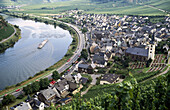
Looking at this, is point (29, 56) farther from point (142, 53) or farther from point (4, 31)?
point (142, 53)

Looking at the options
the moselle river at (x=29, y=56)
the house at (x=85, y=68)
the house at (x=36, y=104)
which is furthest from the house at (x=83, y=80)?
the moselle river at (x=29, y=56)

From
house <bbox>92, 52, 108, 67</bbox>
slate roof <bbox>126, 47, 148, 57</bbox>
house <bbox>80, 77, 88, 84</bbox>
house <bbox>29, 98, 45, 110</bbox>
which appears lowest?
house <bbox>29, 98, 45, 110</bbox>

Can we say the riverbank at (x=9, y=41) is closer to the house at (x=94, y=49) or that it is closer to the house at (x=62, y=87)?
the house at (x=94, y=49)

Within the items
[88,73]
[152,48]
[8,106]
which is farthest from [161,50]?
[8,106]

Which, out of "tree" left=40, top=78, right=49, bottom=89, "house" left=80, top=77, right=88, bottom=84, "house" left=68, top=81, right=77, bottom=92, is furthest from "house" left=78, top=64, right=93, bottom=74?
"tree" left=40, top=78, right=49, bottom=89

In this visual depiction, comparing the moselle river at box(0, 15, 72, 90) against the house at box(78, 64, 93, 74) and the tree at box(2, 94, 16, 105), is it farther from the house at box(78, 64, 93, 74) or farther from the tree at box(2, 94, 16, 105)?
the house at box(78, 64, 93, 74)

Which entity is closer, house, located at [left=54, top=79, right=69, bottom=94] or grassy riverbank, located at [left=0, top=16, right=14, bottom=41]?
house, located at [left=54, top=79, right=69, bottom=94]
